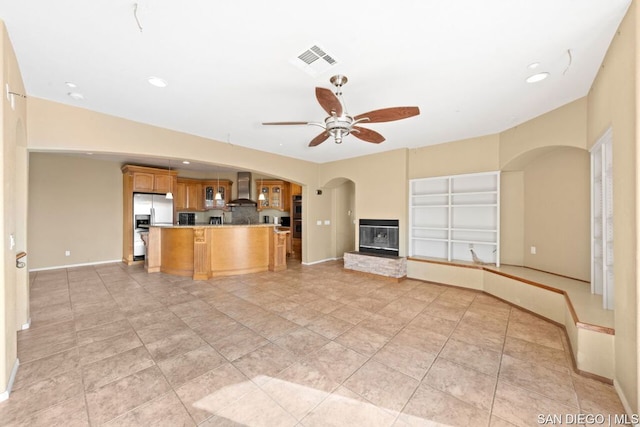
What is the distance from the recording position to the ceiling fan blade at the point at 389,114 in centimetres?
234

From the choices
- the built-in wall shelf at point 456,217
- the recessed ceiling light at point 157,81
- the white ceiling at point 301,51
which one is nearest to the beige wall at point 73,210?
the white ceiling at point 301,51

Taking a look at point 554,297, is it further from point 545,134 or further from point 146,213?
point 146,213

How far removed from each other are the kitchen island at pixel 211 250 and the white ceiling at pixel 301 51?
2.59m

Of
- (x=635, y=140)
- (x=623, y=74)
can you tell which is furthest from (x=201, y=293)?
(x=623, y=74)

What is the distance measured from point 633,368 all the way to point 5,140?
4889 mm

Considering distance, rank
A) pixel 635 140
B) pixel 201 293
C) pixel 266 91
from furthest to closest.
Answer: pixel 201 293
pixel 266 91
pixel 635 140

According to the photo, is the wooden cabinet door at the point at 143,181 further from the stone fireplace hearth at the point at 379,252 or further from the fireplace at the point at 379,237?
the fireplace at the point at 379,237

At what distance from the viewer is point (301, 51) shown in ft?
7.04

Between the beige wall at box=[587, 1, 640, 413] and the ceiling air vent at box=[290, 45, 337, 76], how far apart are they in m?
2.12

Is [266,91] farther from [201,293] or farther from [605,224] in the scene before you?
[605,224]

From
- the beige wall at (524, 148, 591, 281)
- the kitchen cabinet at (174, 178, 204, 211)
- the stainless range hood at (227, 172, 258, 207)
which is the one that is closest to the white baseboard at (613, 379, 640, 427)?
the beige wall at (524, 148, 591, 281)

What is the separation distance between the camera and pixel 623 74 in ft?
6.12

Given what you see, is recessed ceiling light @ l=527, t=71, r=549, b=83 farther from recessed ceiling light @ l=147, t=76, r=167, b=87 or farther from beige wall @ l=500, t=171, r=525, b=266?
recessed ceiling light @ l=147, t=76, r=167, b=87

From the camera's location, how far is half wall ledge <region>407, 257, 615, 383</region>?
7.00ft
